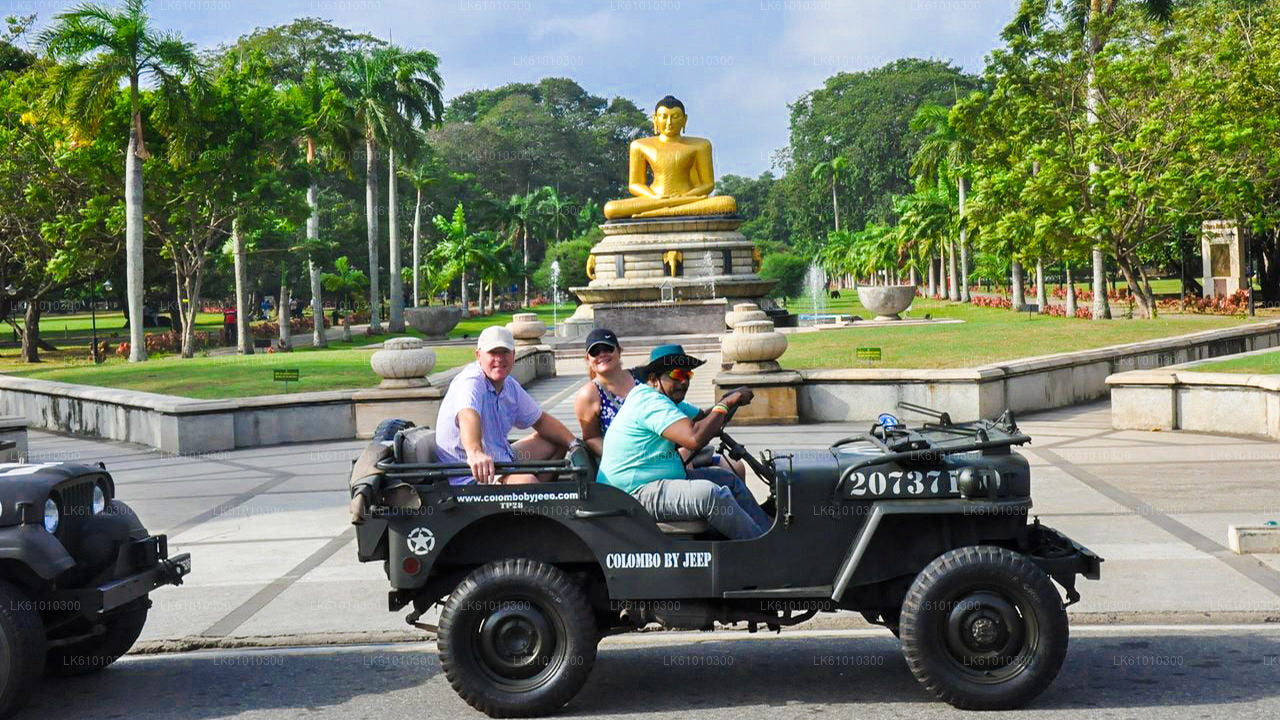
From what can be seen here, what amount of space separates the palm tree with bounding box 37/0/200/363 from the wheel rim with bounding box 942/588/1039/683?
26630 mm

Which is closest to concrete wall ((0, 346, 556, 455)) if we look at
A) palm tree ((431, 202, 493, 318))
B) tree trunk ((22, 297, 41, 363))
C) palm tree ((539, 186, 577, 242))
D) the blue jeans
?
the blue jeans

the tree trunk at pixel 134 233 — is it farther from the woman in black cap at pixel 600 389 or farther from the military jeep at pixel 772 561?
the military jeep at pixel 772 561

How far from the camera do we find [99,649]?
6449 mm

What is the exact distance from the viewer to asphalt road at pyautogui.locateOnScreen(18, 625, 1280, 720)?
219 inches

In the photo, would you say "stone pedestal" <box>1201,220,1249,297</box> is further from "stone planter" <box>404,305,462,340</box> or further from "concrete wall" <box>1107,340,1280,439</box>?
"concrete wall" <box>1107,340,1280,439</box>

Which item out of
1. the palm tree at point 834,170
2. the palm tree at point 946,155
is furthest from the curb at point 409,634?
the palm tree at point 834,170

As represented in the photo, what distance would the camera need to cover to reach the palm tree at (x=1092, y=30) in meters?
29.2

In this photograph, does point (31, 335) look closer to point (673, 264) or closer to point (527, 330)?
point (673, 264)

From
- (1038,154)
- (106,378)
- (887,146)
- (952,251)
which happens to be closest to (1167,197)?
(1038,154)

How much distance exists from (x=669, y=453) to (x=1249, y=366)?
39.5 ft

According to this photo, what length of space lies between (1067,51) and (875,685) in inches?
1073

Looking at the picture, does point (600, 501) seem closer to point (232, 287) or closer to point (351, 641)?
point (351, 641)

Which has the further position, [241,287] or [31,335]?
[31,335]

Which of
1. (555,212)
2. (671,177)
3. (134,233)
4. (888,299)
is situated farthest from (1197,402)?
(555,212)
